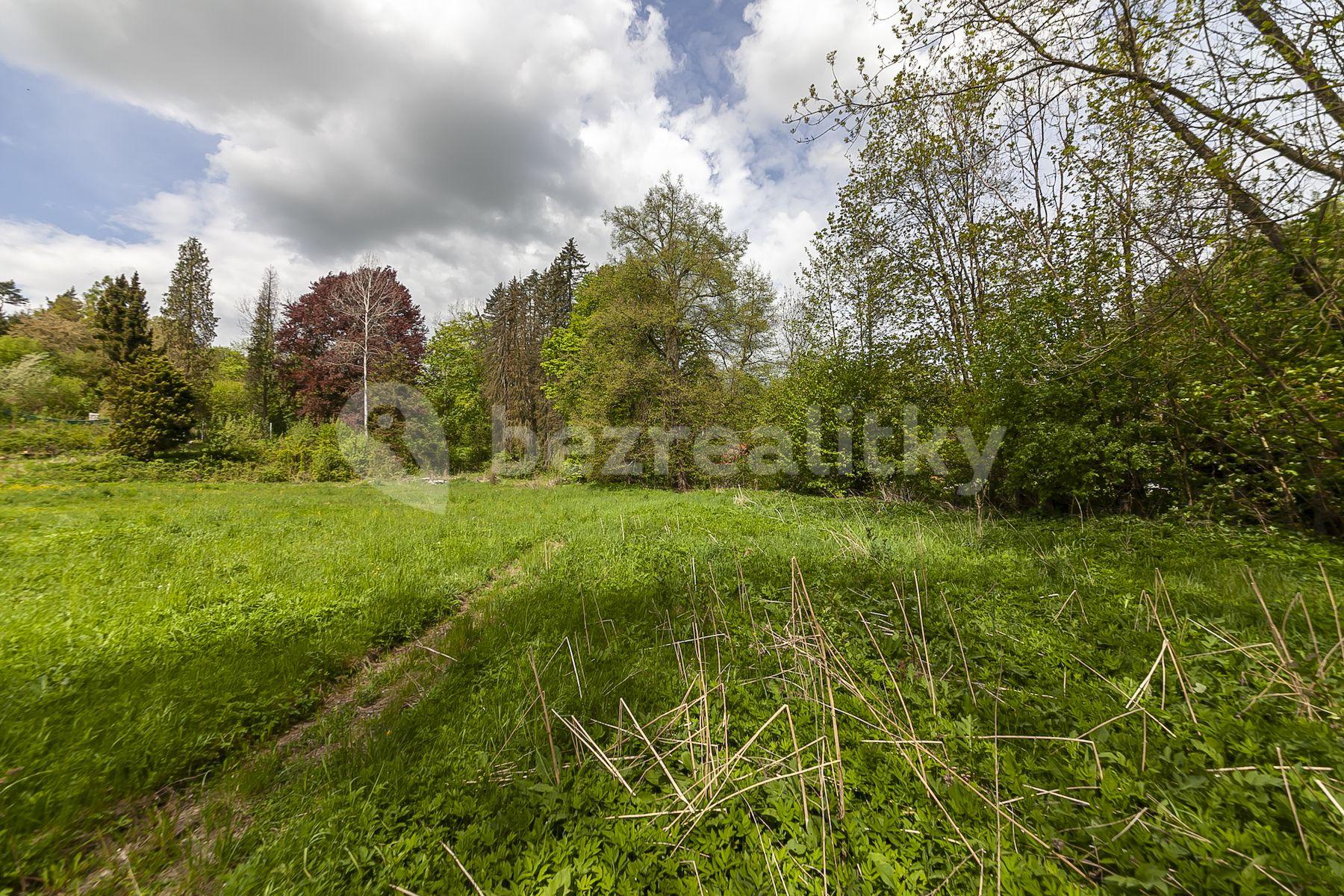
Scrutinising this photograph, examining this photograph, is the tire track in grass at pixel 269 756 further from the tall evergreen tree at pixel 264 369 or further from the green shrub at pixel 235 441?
the tall evergreen tree at pixel 264 369

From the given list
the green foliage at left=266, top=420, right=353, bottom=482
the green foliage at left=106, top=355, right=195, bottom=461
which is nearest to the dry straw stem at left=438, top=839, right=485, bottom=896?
the green foliage at left=266, top=420, right=353, bottom=482

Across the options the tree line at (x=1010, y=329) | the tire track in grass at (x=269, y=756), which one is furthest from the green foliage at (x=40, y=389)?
the tire track in grass at (x=269, y=756)

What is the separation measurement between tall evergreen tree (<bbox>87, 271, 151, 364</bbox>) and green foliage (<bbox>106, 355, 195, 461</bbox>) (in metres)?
4.32

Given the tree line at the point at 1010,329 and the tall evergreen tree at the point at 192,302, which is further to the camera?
the tall evergreen tree at the point at 192,302

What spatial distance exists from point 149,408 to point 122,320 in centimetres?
961

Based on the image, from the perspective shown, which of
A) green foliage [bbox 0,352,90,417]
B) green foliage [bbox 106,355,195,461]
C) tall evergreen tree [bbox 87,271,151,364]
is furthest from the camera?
tall evergreen tree [bbox 87,271,151,364]

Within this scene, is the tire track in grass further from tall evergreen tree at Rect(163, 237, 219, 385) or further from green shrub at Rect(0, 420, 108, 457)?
tall evergreen tree at Rect(163, 237, 219, 385)

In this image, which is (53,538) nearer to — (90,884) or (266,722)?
(266,722)

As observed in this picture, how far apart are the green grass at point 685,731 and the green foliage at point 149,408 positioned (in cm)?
1765

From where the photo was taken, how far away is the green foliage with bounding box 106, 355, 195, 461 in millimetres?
16391

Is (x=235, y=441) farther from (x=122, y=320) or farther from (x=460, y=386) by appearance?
(x=460, y=386)

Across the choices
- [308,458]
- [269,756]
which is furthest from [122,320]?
[269,756]

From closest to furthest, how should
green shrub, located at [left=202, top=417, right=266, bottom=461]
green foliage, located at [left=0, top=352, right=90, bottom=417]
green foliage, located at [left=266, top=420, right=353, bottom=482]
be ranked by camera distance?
green foliage, located at [left=0, top=352, right=90, bottom=417] < green shrub, located at [left=202, top=417, right=266, bottom=461] < green foliage, located at [left=266, top=420, right=353, bottom=482]

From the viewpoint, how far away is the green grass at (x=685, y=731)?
1670mm
